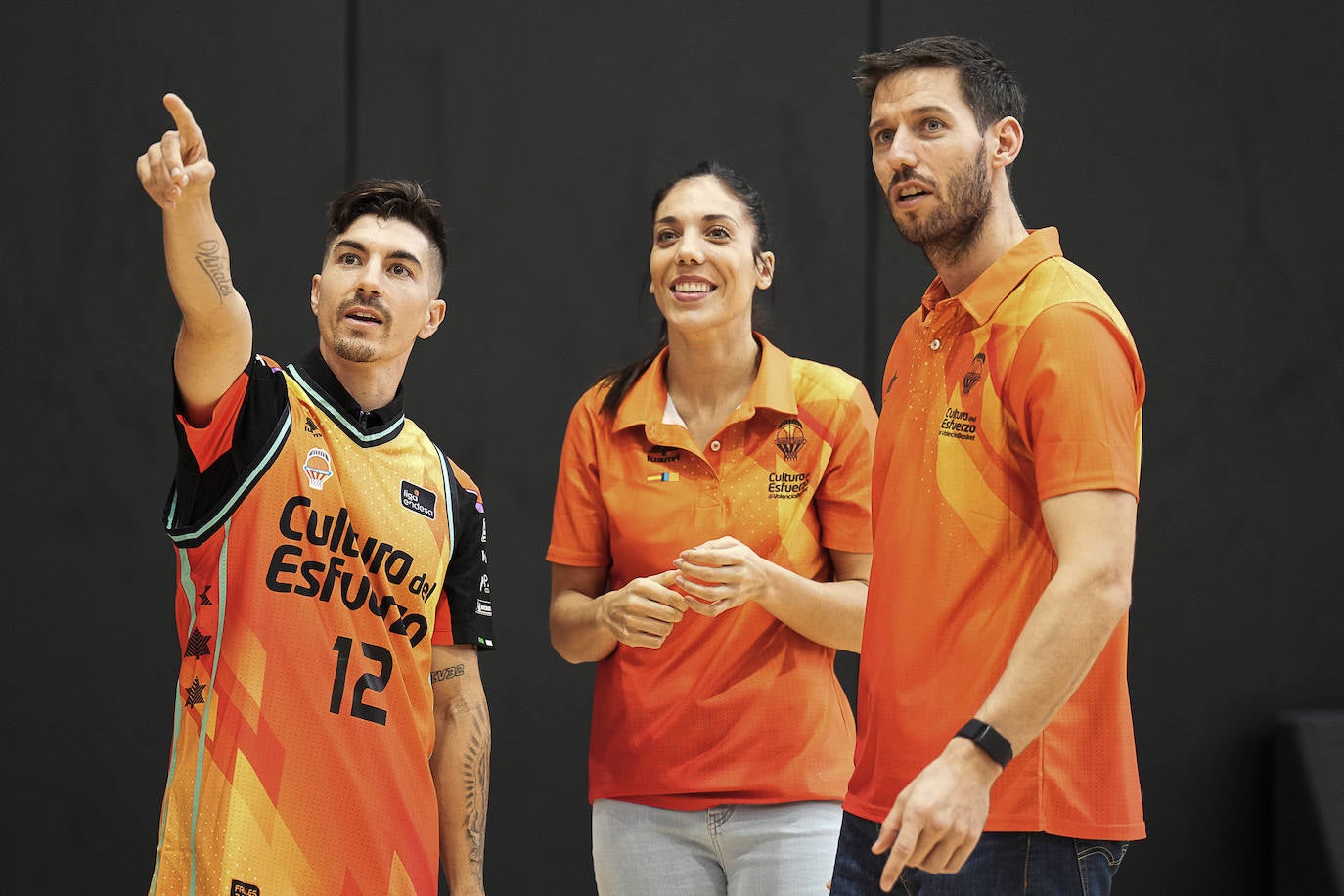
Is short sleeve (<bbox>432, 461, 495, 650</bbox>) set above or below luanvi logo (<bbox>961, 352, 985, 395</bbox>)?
below

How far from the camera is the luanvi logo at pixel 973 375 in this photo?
1.72 m

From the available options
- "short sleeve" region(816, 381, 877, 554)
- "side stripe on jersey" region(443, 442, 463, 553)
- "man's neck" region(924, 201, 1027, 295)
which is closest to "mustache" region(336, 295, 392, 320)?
"side stripe on jersey" region(443, 442, 463, 553)

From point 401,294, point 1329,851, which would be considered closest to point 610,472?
point 401,294

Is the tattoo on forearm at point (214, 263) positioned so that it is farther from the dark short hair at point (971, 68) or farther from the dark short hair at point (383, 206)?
the dark short hair at point (971, 68)

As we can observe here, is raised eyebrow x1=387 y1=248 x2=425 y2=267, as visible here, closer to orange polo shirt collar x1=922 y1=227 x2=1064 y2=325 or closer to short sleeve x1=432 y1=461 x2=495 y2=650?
short sleeve x1=432 y1=461 x2=495 y2=650

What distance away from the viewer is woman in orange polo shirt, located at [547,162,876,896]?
7.44 ft

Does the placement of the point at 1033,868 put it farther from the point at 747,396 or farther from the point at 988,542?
the point at 747,396

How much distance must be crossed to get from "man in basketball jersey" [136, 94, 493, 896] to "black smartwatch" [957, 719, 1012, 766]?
996 mm

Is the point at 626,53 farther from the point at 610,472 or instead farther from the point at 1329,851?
the point at 1329,851

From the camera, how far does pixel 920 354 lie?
1.88 meters

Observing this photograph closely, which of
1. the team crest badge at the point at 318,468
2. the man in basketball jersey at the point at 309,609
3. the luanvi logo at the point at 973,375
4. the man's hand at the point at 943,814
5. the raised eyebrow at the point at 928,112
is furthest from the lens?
the team crest badge at the point at 318,468

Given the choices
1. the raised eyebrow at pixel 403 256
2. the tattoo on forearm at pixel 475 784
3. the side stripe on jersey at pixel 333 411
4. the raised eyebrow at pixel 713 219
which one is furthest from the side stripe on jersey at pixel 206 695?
the raised eyebrow at pixel 713 219

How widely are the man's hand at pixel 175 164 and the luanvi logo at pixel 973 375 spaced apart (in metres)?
1.00

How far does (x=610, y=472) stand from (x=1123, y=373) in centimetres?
110
